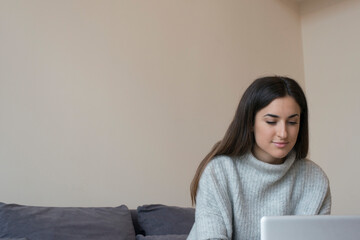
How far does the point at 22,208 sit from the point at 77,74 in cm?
76

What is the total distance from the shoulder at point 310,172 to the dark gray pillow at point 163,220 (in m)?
0.80

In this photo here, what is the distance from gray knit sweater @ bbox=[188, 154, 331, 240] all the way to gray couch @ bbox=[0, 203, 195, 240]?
0.59 m

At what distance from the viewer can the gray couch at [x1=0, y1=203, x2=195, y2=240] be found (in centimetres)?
176

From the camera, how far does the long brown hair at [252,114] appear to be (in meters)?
1.42

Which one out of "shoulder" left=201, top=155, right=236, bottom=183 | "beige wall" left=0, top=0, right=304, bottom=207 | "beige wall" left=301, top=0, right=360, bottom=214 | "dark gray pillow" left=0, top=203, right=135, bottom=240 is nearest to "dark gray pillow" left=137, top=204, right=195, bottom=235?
"dark gray pillow" left=0, top=203, right=135, bottom=240

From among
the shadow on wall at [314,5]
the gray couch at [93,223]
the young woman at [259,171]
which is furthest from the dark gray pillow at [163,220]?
the shadow on wall at [314,5]

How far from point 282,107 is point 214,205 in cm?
35

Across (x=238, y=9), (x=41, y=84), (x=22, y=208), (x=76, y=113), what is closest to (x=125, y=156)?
(x=76, y=113)

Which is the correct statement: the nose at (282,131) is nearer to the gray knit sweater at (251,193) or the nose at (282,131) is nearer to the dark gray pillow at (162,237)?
the gray knit sweater at (251,193)

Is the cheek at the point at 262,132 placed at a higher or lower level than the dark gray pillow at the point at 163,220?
higher

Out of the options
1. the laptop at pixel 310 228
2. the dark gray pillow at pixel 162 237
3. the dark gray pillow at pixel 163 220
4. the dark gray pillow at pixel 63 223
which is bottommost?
the dark gray pillow at pixel 162 237

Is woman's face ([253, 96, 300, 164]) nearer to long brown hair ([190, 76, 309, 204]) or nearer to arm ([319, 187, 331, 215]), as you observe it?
long brown hair ([190, 76, 309, 204])

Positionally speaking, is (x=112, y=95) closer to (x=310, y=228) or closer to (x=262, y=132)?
(x=262, y=132)

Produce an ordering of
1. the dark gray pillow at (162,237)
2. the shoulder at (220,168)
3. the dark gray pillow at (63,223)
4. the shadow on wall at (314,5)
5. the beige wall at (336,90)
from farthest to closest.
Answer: the shadow on wall at (314,5) < the beige wall at (336,90) < the dark gray pillow at (162,237) < the dark gray pillow at (63,223) < the shoulder at (220,168)
